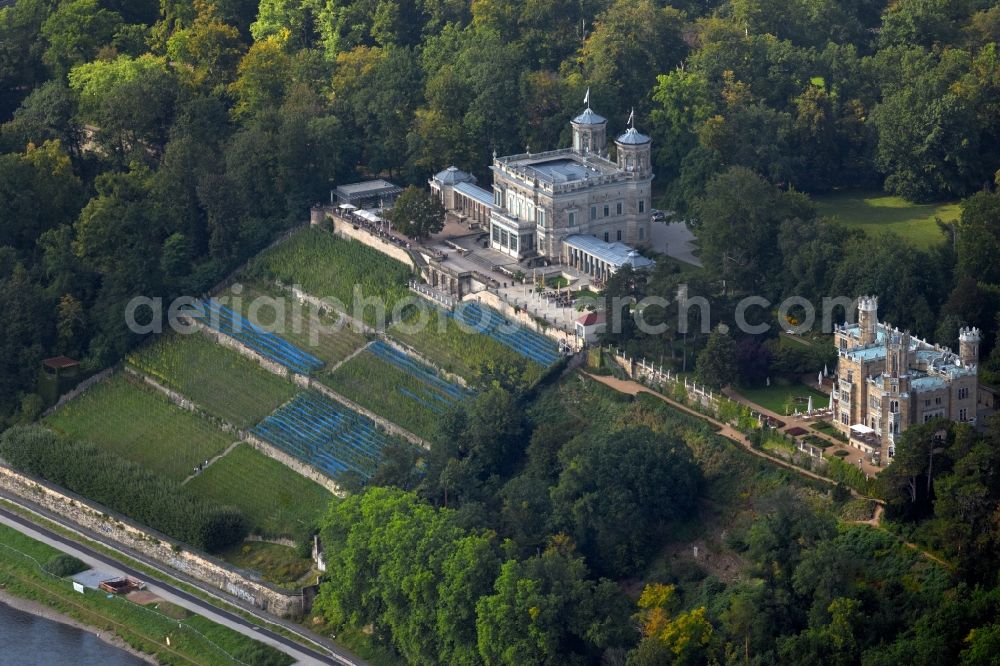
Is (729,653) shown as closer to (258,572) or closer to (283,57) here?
(258,572)

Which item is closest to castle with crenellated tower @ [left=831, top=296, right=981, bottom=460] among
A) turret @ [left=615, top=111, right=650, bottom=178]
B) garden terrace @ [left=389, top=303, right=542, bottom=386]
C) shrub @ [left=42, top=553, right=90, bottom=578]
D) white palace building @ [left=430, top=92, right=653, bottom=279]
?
garden terrace @ [left=389, top=303, right=542, bottom=386]

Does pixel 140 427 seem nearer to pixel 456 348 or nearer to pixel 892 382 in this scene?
pixel 456 348

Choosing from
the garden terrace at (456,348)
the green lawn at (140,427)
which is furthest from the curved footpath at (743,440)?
the green lawn at (140,427)

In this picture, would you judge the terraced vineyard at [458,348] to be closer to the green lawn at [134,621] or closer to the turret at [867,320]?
the turret at [867,320]

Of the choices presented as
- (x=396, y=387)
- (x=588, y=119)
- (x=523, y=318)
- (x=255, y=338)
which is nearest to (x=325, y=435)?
(x=396, y=387)

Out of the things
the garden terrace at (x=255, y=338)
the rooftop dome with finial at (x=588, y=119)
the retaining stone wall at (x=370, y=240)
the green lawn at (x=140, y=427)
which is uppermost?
the rooftop dome with finial at (x=588, y=119)

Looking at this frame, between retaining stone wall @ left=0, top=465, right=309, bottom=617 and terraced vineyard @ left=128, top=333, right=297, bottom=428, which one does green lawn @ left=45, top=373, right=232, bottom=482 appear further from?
retaining stone wall @ left=0, top=465, right=309, bottom=617
